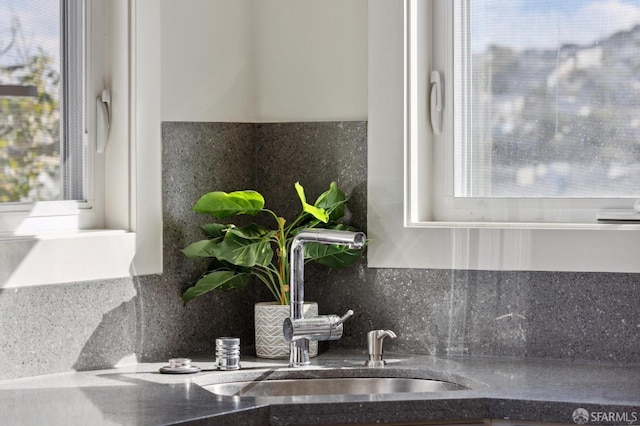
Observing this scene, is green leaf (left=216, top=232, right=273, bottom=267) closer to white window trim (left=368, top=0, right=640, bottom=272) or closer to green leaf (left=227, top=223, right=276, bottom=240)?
green leaf (left=227, top=223, right=276, bottom=240)

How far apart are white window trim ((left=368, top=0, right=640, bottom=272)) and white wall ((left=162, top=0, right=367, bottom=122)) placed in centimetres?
6

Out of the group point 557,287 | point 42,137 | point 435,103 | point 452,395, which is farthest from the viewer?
point 435,103

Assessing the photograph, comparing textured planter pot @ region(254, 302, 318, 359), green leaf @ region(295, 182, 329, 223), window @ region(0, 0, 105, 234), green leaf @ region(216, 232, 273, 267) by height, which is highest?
window @ region(0, 0, 105, 234)

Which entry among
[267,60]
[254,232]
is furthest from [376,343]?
[267,60]

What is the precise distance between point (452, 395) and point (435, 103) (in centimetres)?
86

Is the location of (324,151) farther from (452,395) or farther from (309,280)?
(452,395)

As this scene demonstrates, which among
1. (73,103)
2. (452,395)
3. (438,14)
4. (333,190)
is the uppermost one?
(438,14)

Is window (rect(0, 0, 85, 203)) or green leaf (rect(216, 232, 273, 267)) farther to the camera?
green leaf (rect(216, 232, 273, 267))

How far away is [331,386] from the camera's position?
7.61 feet

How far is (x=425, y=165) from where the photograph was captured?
2570 millimetres

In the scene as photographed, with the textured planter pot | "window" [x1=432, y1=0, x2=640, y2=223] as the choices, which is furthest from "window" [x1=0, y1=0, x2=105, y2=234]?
"window" [x1=432, y1=0, x2=640, y2=223]

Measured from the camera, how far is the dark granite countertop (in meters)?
1.78

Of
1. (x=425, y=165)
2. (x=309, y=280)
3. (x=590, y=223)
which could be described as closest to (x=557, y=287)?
(x=590, y=223)

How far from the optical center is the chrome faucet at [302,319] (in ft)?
7.56
